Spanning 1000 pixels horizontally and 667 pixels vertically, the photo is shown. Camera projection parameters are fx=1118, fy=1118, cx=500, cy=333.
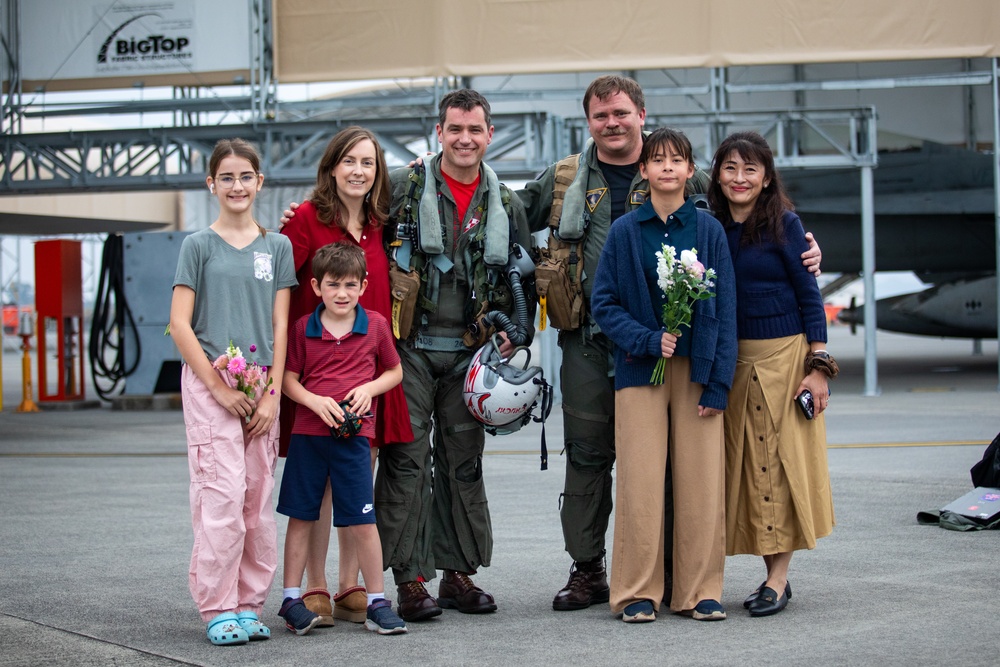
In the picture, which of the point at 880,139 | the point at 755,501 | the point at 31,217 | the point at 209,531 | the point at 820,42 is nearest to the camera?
the point at 209,531

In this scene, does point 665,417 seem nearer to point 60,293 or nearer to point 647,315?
point 647,315

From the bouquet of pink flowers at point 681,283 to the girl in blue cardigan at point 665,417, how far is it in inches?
3.5

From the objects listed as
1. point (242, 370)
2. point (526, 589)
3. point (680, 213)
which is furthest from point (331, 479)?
point (680, 213)

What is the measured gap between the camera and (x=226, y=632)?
4.23 metres

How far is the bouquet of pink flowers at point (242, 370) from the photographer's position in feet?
13.9

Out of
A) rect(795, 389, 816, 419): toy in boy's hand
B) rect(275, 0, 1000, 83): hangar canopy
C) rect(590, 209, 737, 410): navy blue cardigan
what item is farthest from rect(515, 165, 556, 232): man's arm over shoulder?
rect(275, 0, 1000, 83): hangar canopy

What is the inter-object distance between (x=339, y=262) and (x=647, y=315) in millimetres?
1266

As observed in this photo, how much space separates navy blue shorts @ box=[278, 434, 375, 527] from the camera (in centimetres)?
446

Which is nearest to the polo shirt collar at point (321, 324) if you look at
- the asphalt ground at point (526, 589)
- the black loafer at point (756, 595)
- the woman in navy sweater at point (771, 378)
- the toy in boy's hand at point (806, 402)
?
the asphalt ground at point (526, 589)

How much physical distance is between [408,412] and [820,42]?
1230cm

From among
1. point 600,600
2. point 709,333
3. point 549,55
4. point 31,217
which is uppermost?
point 549,55

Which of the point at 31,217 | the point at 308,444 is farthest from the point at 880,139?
the point at 308,444

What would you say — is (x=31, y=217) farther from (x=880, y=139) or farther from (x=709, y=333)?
(x=709, y=333)

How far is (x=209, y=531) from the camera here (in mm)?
4258
